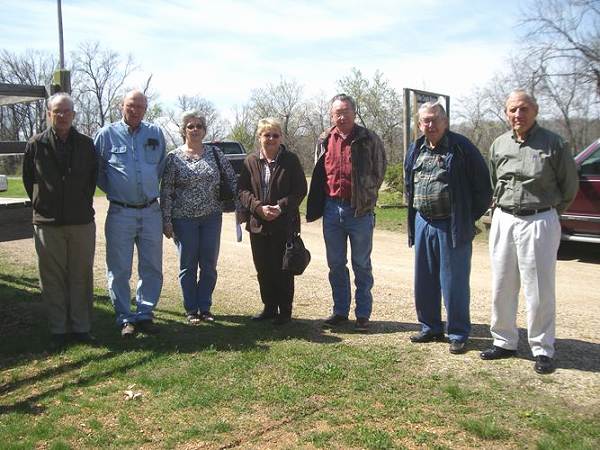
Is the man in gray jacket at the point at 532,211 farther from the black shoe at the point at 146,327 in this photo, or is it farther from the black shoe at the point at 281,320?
the black shoe at the point at 146,327

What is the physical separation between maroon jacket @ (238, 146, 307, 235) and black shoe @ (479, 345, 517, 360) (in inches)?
75.5

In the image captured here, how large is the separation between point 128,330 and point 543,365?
3.35m

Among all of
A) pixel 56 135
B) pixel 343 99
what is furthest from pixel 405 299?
pixel 56 135

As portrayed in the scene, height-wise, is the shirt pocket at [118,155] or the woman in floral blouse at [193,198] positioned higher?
the shirt pocket at [118,155]

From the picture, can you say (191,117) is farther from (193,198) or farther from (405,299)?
(405,299)

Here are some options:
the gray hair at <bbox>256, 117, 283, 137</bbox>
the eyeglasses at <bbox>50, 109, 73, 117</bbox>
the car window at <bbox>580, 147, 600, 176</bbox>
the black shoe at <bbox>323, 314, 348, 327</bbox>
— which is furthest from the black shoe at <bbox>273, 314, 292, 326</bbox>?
the car window at <bbox>580, 147, 600, 176</bbox>

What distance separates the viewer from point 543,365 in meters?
4.16

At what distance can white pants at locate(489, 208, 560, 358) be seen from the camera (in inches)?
161

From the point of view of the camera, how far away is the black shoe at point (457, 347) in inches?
181

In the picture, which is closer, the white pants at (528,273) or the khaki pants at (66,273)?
the white pants at (528,273)

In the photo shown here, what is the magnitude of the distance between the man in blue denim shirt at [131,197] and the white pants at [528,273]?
9.34 feet

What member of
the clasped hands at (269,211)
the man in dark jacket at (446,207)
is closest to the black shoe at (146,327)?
the clasped hands at (269,211)

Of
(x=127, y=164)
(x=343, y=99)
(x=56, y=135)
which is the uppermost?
(x=343, y=99)

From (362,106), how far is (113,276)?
31817 millimetres
